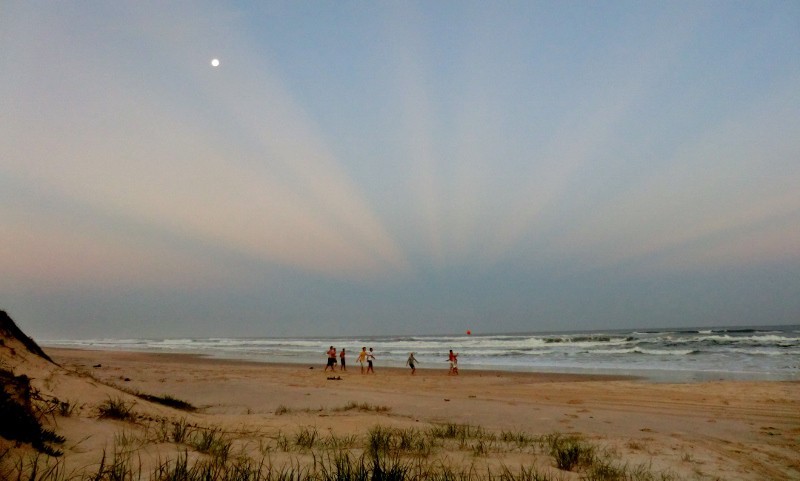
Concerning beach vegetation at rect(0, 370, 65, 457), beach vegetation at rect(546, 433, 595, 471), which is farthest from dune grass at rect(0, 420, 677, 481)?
beach vegetation at rect(0, 370, 65, 457)

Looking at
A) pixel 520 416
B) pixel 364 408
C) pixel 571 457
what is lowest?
pixel 520 416

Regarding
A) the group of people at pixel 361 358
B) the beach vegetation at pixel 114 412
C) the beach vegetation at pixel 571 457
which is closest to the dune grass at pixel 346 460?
the beach vegetation at pixel 571 457

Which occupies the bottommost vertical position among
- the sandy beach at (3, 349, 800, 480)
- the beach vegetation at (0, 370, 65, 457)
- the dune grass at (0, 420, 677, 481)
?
the sandy beach at (3, 349, 800, 480)

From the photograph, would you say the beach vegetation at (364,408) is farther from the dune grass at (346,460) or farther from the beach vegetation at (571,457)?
the beach vegetation at (571,457)

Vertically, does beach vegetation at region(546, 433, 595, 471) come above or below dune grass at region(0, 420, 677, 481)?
below

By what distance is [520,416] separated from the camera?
9867 mm

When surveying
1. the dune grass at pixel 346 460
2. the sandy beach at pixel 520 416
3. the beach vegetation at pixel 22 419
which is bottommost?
the sandy beach at pixel 520 416

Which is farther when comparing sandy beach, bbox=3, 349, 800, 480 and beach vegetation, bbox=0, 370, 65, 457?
sandy beach, bbox=3, 349, 800, 480

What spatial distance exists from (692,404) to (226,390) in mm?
13535

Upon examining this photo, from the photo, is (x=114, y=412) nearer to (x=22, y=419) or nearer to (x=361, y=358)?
(x=22, y=419)

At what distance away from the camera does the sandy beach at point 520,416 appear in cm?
507

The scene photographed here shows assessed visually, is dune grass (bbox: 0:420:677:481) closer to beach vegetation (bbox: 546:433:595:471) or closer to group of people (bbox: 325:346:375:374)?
beach vegetation (bbox: 546:433:595:471)

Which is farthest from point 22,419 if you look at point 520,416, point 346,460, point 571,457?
point 520,416

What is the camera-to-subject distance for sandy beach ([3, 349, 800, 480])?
5074 millimetres
